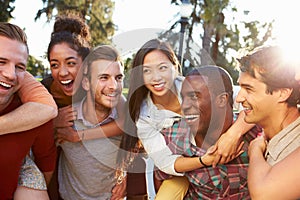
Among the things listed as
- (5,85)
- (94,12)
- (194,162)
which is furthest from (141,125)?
(94,12)

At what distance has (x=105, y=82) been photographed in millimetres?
3049

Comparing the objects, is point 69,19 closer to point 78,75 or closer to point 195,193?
point 78,75

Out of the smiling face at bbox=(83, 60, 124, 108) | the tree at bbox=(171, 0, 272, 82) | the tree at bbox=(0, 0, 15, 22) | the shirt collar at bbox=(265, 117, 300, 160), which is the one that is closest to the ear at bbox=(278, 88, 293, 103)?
the shirt collar at bbox=(265, 117, 300, 160)

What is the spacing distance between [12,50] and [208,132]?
54.0 inches

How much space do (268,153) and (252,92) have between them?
0.34 meters

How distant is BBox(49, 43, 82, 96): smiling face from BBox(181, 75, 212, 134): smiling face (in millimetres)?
878

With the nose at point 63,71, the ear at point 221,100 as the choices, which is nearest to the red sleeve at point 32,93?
the nose at point 63,71

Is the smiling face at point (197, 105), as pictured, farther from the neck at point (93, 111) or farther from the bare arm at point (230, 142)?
the neck at point (93, 111)

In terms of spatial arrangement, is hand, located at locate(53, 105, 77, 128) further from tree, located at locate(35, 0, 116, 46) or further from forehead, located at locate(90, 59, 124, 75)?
tree, located at locate(35, 0, 116, 46)

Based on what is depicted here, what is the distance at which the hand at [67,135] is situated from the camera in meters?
2.96

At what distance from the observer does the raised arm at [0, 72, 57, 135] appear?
2238mm

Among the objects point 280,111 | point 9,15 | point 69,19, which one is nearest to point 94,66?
point 69,19

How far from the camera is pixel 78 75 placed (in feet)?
10.2

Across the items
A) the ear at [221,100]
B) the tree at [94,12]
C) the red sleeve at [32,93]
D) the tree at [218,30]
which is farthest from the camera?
the tree at [94,12]
